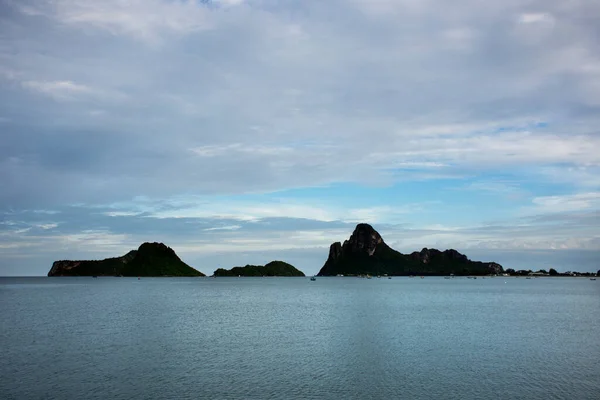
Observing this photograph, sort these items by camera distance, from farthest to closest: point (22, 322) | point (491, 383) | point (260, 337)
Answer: point (22, 322)
point (260, 337)
point (491, 383)

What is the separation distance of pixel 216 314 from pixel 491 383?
84383mm

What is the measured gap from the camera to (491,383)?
49.4 meters

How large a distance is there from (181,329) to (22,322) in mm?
38759

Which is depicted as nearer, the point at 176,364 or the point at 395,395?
the point at 395,395

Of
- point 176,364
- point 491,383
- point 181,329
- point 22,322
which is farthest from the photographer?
point 22,322

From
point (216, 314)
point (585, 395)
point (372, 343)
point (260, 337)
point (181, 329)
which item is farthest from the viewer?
point (216, 314)

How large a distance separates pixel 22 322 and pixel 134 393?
7238 centimetres

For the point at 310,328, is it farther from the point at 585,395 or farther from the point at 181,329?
the point at 585,395

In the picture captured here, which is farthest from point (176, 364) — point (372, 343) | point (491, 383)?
Answer: point (491, 383)

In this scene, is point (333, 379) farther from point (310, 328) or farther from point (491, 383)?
point (310, 328)

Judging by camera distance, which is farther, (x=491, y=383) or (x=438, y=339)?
(x=438, y=339)

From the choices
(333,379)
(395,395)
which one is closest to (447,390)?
(395,395)

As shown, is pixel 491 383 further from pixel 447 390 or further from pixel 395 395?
pixel 395 395

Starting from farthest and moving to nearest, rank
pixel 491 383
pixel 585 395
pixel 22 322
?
pixel 22 322, pixel 491 383, pixel 585 395
